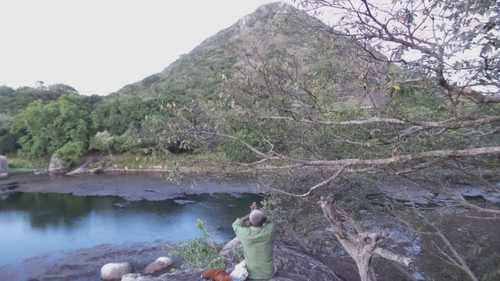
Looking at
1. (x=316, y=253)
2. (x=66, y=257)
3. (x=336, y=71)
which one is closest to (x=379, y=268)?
(x=316, y=253)

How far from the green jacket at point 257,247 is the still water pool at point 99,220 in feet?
24.0

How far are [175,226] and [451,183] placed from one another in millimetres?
9951

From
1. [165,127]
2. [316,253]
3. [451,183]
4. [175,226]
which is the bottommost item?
[175,226]

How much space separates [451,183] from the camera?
654 cm

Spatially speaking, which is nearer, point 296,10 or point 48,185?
point 296,10

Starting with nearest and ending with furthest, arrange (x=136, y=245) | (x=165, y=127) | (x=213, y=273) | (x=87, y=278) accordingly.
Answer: (x=213, y=273), (x=165, y=127), (x=87, y=278), (x=136, y=245)

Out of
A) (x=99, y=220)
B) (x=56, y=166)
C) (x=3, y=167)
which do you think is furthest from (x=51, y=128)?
(x=99, y=220)

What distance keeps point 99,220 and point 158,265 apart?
6.06 metres

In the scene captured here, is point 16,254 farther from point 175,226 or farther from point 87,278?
point 175,226

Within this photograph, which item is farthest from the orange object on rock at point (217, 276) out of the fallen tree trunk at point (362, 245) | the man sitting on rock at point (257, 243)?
the fallen tree trunk at point (362, 245)

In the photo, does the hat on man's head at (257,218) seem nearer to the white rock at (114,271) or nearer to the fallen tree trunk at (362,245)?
the fallen tree trunk at (362,245)

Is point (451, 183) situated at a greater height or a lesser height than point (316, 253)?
greater

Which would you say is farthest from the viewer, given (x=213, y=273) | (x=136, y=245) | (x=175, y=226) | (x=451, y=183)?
(x=175, y=226)

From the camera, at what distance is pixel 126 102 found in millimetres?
30281
